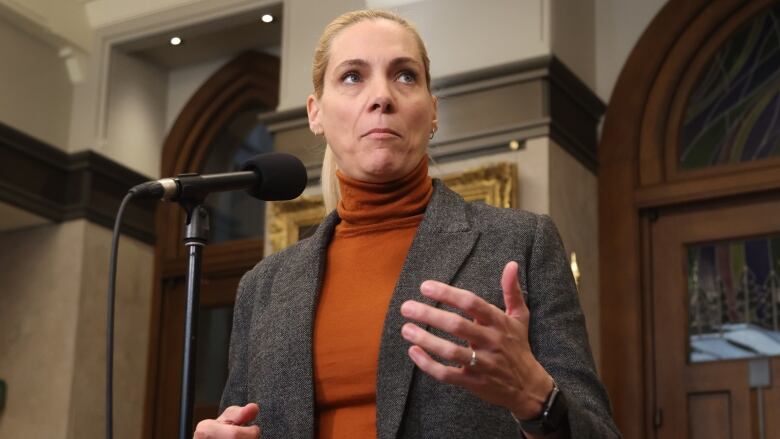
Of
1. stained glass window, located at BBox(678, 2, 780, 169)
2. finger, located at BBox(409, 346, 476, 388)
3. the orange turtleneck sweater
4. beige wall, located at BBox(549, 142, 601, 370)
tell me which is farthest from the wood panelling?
finger, located at BBox(409, 346, 476, 388)

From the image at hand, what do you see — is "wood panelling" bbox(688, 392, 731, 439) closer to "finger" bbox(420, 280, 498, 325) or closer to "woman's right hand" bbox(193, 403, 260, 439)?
"woman's right hand" bbox(193, 403, 260, 439)

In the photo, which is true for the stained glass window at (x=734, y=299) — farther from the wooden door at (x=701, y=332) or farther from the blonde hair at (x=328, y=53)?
the blonde hair at (x=328, y=53)

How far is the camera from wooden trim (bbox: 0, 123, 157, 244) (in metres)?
6.42

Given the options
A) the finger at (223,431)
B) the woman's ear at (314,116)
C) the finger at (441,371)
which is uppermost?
the woman's ear at (314,116)

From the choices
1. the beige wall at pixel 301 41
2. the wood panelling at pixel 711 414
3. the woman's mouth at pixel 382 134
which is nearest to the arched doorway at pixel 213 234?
the beige wall at pixel 301 41

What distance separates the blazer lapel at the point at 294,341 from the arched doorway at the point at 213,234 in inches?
184

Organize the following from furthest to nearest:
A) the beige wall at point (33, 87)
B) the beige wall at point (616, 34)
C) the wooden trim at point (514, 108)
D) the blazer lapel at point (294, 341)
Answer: the beige wall at point (33, 87)
the beige wall at point (616, 34)
the wooden trim at point (514, 108)
the blazer lapel at point (294, 341)

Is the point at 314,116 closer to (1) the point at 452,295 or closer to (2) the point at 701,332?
(1) the point at 452,295

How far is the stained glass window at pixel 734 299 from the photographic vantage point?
492 centimetres

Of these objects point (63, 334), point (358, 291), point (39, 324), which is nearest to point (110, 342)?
point (358, 291)

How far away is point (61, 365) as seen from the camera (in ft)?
21.3

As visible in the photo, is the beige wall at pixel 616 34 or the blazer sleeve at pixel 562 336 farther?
the beige wall at pixel 616 34

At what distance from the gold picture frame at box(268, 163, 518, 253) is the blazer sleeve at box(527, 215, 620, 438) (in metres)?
3.08

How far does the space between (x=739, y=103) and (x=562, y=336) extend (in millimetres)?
3848
